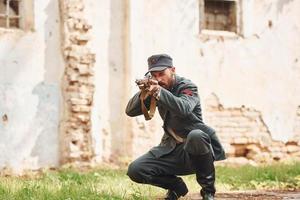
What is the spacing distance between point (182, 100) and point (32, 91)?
5878 millimetres

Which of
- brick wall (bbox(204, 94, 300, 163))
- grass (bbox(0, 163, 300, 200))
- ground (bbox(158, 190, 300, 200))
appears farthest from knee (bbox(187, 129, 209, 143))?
brick wall (bbox(204, 94, 300, 163))

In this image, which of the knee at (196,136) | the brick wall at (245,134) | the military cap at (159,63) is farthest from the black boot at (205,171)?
the brick wall at (245,134)

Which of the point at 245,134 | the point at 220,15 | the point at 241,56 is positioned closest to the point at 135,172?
the point at 245,134

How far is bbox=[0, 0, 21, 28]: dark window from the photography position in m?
10.8

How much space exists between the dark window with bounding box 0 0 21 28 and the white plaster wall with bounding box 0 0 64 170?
12.1 inches

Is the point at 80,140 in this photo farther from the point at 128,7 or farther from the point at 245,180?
the point at 245,180

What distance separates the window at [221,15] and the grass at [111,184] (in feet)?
11.3

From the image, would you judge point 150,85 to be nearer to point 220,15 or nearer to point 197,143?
point 197,143

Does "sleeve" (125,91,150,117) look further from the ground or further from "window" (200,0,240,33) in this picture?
"window" (200,0,240,33)

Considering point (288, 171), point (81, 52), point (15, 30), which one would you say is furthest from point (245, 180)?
point (15, 30)

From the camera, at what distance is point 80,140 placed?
10836 millimetres

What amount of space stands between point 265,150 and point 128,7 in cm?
395

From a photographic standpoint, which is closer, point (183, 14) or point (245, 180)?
point (245, 180)

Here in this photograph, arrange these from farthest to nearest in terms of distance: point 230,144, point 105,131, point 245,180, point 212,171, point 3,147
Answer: point 230,144 < point 105,131 < point 3,147 < point 245,180 < point 212,171
